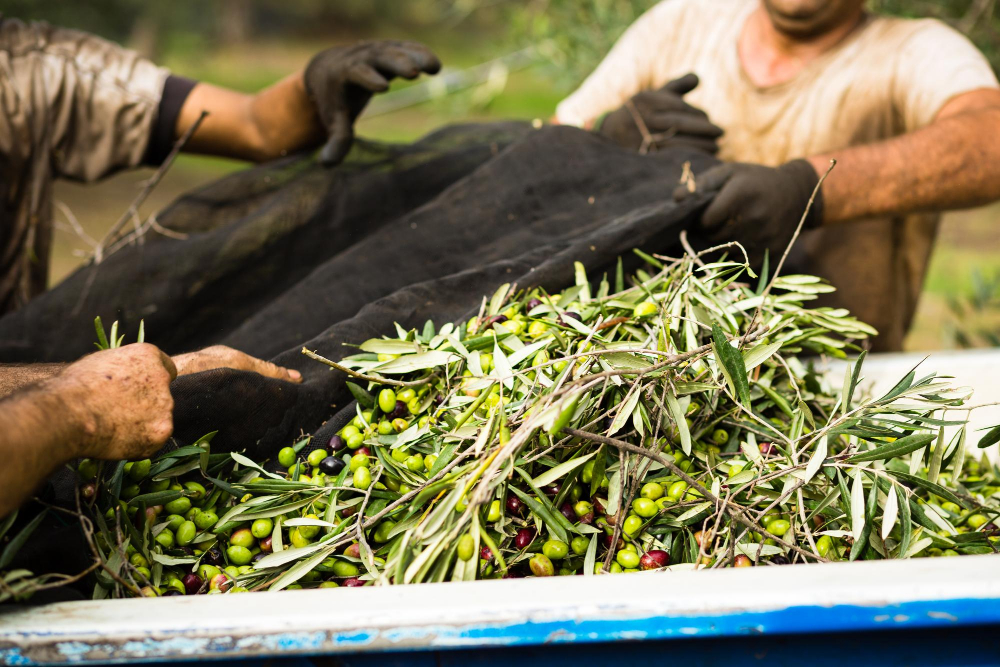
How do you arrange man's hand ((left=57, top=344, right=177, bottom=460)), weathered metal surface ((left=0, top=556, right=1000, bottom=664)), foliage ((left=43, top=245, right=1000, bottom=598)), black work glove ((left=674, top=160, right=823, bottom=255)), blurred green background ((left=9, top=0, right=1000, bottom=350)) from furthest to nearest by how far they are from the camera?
blurred green background ((left=9, top=0, right=1000, bottom=350)), black work glove ((left=674, top=160, right=823, bottom=255)), foliage ((left=43, top=245, right=1000, bottom=598)), man's hand ((left=57, top=344, right=177, bottom=460)), weathered metal surface ((left=0, top=556, right=1000, bottom=664))

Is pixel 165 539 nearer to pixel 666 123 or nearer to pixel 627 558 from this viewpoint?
pixel 627 558

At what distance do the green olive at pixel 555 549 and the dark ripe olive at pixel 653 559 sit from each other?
13cm

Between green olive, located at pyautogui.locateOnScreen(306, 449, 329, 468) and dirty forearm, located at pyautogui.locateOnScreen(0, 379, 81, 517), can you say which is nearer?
dirty forearm, located at pyautogui.locateOnScreen(0, 379, 81, 517)

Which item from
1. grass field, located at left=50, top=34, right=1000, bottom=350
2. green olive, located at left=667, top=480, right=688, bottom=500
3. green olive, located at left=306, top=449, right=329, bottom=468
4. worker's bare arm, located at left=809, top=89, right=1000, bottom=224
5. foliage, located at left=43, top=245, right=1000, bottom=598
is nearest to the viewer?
foliage, located at left=43, top=245, right=1000, bottom=598

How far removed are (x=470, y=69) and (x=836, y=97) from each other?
27.5 feet

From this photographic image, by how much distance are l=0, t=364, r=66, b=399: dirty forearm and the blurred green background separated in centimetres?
86

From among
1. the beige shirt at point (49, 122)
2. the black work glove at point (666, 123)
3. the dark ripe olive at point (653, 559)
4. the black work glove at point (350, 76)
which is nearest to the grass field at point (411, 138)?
the beige shirt at point (49, 122)

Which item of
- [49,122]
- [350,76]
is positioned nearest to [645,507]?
[350,76]

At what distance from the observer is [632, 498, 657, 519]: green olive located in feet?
4.42

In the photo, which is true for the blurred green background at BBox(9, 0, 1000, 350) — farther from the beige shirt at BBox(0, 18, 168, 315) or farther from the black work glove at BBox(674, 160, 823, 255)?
the black work glove at BBox(674, 160, 823, 255)

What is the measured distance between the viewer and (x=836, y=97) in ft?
8.41

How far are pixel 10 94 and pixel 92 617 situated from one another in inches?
77.2

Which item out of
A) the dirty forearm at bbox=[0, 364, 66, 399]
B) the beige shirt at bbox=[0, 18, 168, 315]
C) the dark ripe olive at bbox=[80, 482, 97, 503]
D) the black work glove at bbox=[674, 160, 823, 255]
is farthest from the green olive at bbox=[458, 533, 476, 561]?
the beige shirt at bbox=[0, 18, 168, 315]

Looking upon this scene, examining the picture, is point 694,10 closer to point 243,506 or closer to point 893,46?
point 893,46
